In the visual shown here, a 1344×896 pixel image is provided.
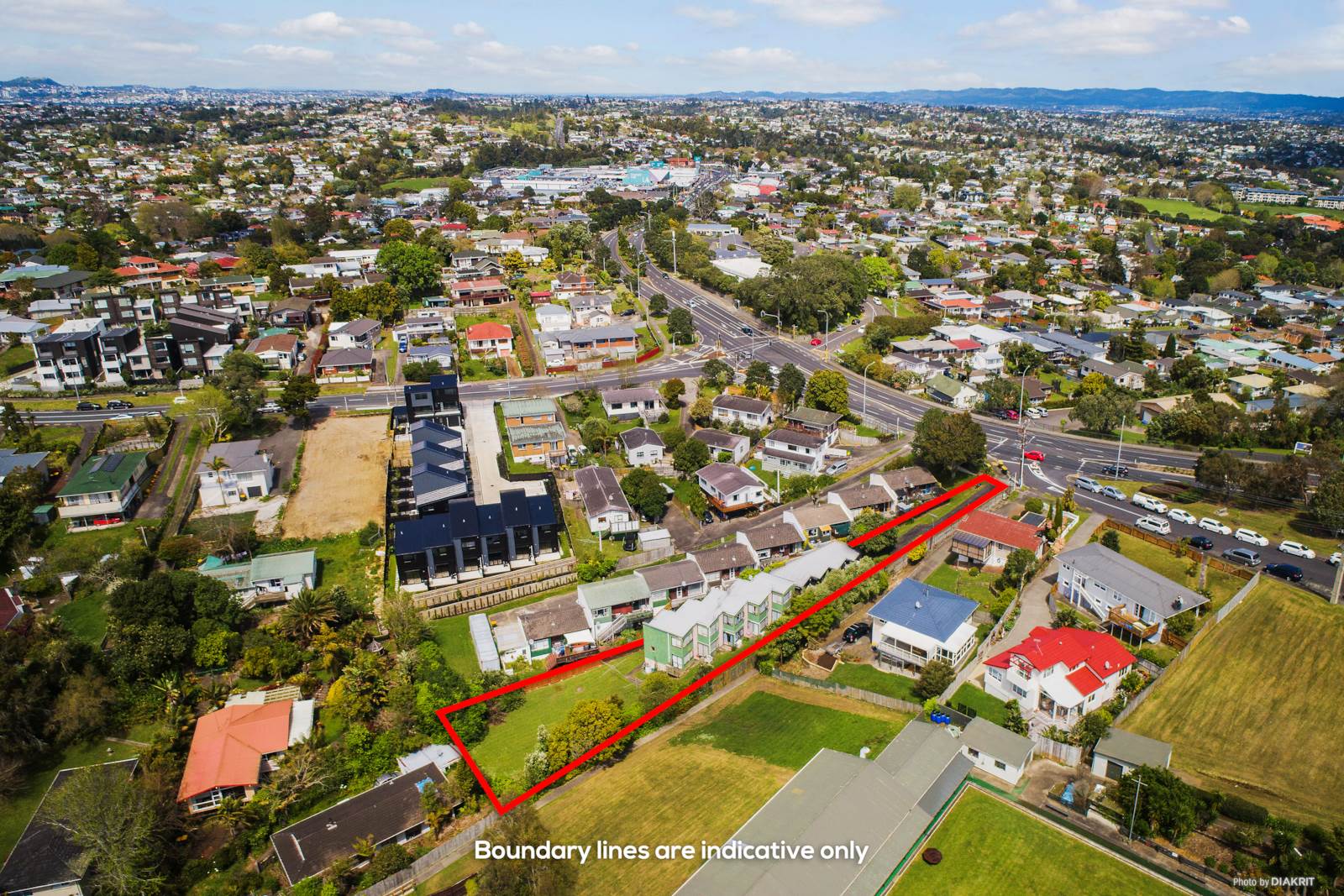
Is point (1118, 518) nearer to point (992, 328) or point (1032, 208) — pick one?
point (992, 328)

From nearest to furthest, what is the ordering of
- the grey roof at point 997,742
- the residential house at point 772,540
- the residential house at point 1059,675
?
the grey roof at point 997,742, the residential house at point 1059,675, the residential house at point 772,540

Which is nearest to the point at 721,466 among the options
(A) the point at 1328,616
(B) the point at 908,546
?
(B) the point at 908,546

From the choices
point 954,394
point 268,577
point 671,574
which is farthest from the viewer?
point 954,394

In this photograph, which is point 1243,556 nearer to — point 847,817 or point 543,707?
point 847,817

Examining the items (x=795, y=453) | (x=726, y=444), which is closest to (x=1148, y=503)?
(x=795, y=453)

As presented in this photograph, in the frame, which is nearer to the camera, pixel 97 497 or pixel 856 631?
pixel 856 631

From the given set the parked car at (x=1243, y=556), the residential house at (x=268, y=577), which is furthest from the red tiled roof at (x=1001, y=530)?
the residential house at (x=268, y=577)

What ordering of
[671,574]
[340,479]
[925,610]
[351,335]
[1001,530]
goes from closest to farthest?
[925,610], [671,574], [1001,530], [340,479], [351,335]

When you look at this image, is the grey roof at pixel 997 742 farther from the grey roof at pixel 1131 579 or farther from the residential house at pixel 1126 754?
the grey roof at pixel 1131 579
